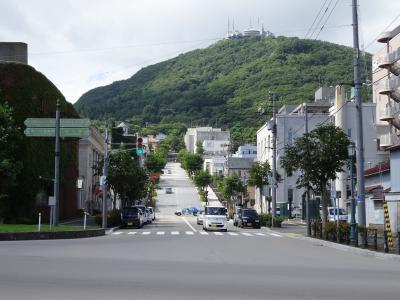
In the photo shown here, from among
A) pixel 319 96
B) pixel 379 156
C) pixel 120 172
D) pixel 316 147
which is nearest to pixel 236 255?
pixel 316 147

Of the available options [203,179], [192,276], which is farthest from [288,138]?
[192,276]

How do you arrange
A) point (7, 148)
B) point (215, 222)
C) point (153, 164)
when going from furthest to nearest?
point (153, 164), point (215, 222), point (7, 148)

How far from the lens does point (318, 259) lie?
20156 mm

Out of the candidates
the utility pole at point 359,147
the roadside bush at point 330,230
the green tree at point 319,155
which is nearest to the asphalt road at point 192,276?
the utility pole at point 359,147

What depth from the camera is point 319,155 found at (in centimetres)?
3447

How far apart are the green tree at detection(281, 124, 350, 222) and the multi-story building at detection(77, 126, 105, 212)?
32.4m

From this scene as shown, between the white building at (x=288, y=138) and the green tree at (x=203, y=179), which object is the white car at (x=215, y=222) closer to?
the white building at (x=288, y=138)

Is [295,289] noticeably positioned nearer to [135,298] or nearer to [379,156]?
[135,298]

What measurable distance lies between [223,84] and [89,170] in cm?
8852

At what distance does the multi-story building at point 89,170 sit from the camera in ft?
223

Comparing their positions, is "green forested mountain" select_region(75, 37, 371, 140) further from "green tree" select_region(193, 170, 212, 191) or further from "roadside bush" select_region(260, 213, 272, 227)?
"roadside bush" select_region(260, 213, 272, 227)

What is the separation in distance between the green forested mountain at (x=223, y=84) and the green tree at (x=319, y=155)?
6068 centimetres

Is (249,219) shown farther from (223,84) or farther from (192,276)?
(223,84)

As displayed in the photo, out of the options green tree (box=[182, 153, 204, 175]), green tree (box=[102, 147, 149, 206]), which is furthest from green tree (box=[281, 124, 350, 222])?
green tree (box=[182, 153, 204, 175])
